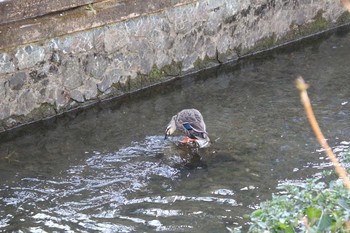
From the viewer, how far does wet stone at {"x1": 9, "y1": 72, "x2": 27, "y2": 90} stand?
8453 millimetres

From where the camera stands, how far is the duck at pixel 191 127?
25.7 ft

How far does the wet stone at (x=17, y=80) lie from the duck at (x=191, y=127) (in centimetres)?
174

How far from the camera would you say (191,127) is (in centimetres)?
786

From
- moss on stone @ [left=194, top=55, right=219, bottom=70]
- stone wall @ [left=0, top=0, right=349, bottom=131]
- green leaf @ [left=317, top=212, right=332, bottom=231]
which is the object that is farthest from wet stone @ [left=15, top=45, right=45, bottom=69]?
green leaf @ [left=317, top=212, right=332, bottom=231]

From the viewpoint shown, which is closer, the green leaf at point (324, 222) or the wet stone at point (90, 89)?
the green leaf at point (324, 222)

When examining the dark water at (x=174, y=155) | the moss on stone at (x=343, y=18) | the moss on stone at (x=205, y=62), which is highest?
the moss on stone at (x=343, y=18)

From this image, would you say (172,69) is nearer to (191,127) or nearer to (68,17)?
(68,17)

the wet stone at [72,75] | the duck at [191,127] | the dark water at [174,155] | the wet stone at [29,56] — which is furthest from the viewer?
the wet stone at [72,75]

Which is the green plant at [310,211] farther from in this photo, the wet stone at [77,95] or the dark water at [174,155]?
the wet stone at [77,95]

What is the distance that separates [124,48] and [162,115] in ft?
3.44

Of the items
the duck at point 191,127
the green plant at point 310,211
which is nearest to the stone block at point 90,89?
the duck at point 191,127

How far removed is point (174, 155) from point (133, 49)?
6.82 ft

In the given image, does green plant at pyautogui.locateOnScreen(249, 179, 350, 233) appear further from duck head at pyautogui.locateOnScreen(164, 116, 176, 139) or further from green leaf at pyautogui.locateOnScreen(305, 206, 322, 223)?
duck head at pyautogui.locateOnScreen(164, 116, 176, 139)

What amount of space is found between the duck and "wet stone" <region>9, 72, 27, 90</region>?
1739 mm
